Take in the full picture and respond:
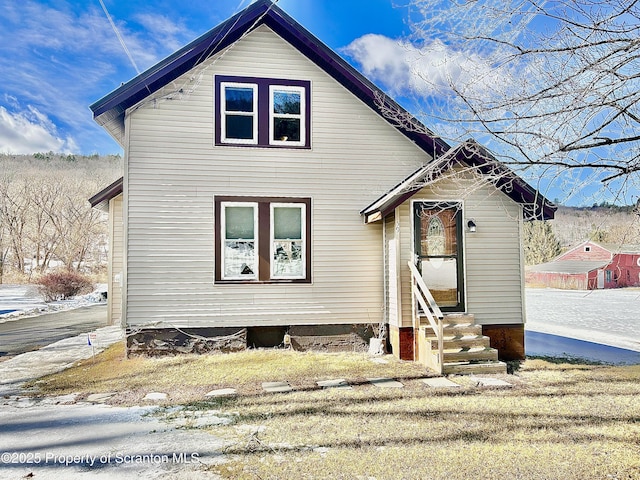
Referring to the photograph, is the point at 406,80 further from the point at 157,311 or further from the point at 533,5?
the point at 157,311

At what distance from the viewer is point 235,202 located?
30.0 feet

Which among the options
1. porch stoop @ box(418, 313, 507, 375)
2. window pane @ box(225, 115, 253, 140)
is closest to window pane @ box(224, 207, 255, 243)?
window pane @ box(225, 115, 253, 140)

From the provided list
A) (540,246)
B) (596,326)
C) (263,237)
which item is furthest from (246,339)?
(540,246)

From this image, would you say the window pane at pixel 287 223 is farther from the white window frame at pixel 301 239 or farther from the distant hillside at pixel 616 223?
the distant hillside at pixel 616 223

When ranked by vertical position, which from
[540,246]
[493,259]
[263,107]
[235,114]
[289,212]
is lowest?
[493,259]

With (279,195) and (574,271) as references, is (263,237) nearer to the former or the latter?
(279,195)

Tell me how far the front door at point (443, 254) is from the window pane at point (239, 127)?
4010mm

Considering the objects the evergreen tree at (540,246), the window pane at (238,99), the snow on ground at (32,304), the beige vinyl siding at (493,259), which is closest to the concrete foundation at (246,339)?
the beige vinyl siding at (493,259)

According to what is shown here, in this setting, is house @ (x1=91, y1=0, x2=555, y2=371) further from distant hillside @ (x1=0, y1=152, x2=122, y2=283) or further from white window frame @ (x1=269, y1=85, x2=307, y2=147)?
distant hillside @ (x1=0, y1=152, x2=122, y2=283)

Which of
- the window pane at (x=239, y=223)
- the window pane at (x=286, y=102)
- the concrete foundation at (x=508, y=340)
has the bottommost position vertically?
the concrete foundation at (x=508, y=340)

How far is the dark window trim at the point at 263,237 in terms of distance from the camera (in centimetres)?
901

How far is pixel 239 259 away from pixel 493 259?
17.2ft

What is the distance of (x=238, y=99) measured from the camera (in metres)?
9.34

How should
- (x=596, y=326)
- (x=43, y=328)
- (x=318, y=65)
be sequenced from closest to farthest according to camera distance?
(x=318, y=65), (x=43, y=328), (x=596, y=326)
